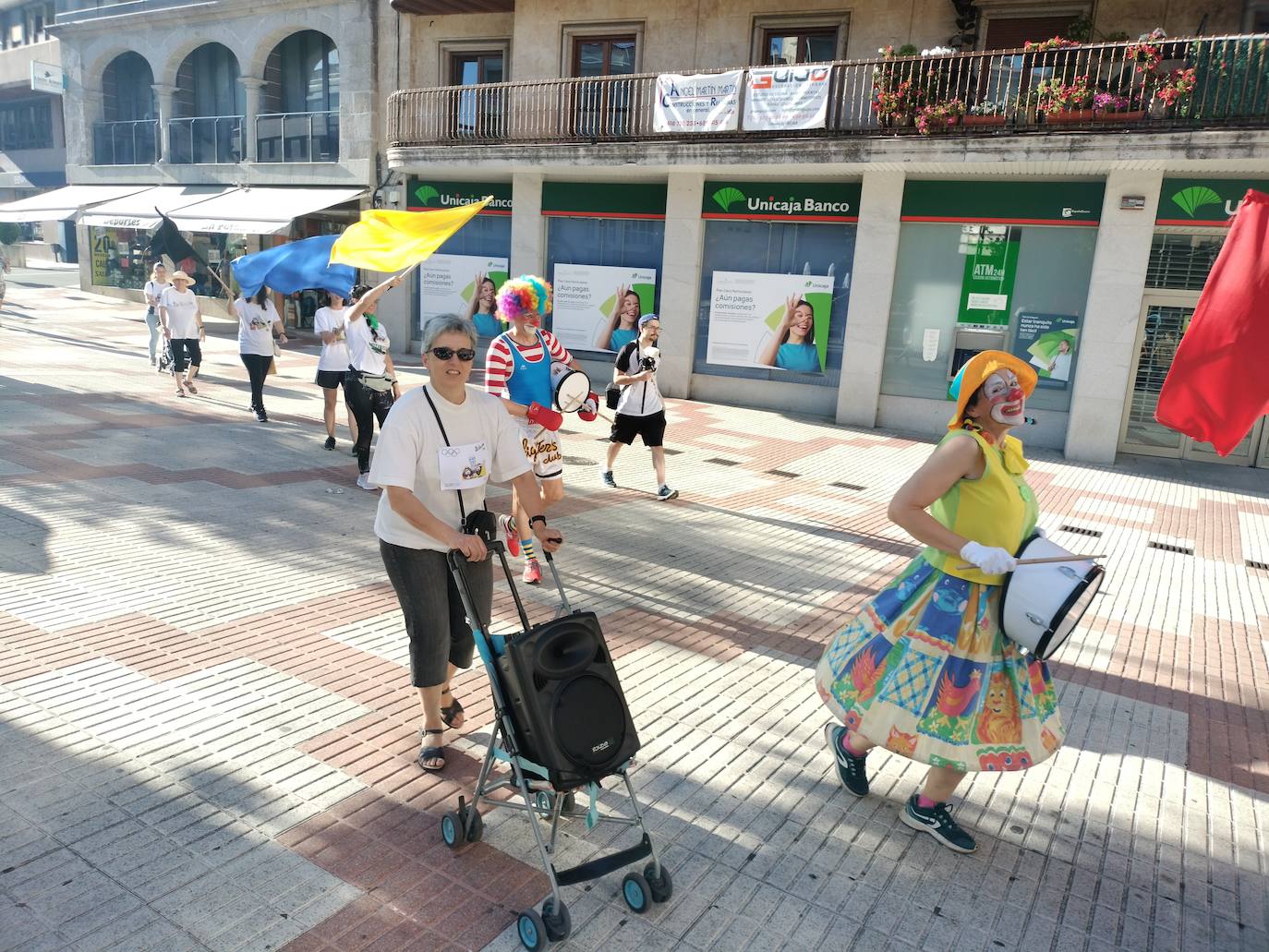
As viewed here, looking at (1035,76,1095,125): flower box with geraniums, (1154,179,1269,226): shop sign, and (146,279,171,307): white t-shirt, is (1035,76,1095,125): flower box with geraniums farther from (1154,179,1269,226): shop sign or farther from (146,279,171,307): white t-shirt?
(146,279,171,307): white t-shirt

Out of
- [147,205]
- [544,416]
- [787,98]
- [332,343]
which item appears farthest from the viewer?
[147,205]

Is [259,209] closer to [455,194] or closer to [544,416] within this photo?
[455,194]

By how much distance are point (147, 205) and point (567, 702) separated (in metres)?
26.2

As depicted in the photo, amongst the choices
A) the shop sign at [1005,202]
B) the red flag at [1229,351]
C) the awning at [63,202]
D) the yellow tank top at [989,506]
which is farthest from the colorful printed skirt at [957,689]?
the awning at [63,202]

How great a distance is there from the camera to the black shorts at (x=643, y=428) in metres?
8.95

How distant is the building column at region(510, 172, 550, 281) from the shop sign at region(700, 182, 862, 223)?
3631 millimetres

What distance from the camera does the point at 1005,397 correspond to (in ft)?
10.5

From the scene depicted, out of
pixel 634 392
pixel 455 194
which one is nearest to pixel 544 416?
pixel 634 392

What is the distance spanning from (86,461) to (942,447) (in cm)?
821

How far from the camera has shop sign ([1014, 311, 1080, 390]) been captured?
13625mm

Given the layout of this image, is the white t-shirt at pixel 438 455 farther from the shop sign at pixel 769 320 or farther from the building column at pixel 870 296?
the shop sign at pixel 769 320

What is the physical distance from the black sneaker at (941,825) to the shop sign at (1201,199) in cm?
1226

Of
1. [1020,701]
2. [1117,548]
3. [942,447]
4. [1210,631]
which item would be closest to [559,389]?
[942,447]

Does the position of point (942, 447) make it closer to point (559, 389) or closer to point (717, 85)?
point (559, 389)
